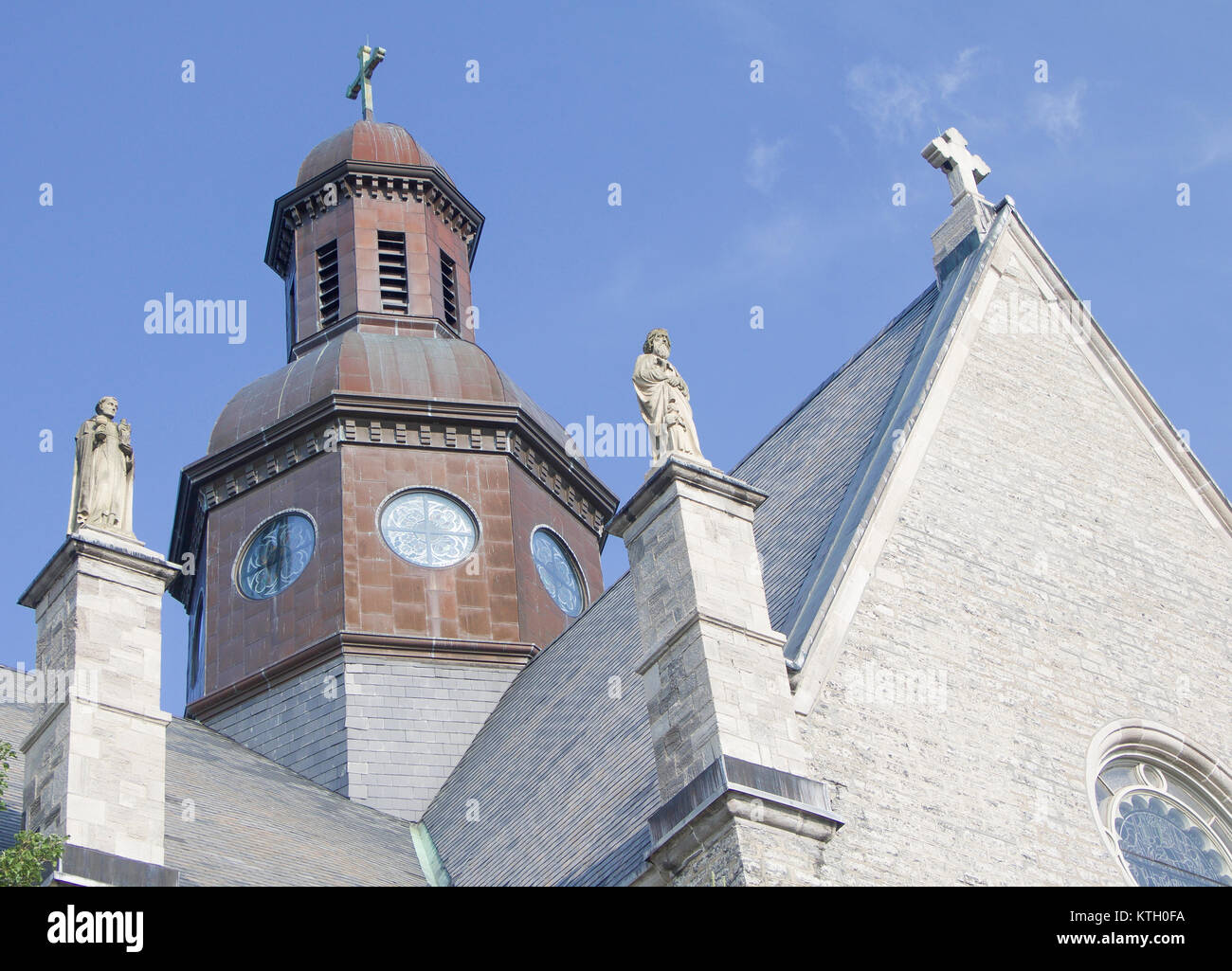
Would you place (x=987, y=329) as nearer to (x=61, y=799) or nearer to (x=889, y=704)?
(x=889, y=704)

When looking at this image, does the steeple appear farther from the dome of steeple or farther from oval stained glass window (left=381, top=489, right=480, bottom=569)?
oval stained glass window (left=381, top=489, right=480, bottom=569)

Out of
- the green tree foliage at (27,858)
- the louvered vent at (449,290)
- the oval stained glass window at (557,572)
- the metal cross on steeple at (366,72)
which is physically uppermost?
the metal cross on steeple at (366,72)

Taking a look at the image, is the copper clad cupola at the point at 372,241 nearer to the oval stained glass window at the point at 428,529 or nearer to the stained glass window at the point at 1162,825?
the oval stained glass window at the point at 428,529

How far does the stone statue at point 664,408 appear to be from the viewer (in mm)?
15000

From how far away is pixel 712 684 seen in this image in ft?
43.9

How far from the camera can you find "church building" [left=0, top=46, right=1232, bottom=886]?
13641mm

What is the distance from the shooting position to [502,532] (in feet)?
81.1

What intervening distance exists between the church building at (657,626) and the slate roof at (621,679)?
2.8 inches

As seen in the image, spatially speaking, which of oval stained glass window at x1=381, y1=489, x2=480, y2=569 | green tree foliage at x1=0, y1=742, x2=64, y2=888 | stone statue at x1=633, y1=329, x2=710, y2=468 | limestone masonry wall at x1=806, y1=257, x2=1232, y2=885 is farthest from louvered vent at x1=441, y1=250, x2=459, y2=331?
green tree foliage at x1=0, y1=742, x2=64, y2=888

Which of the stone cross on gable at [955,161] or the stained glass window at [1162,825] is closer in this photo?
the stained glass window at [1162,825]

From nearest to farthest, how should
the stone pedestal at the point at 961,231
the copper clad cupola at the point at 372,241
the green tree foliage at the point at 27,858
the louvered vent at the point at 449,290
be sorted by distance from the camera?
1. the green tree foliage at the point at 27,858
2. the stone pedestal at the point at 961,231
3. the copper clad cupola at the point at 372,241
4. the louvered vent at the point at 449,290

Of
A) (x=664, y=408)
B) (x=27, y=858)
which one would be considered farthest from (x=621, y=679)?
(x=27, y=858)

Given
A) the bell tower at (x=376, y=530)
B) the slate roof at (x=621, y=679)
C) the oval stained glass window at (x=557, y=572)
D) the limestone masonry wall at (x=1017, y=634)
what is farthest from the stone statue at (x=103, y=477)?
the oval stained glass window at (x=557, y=572)
